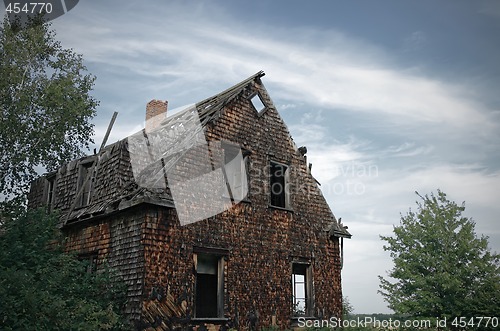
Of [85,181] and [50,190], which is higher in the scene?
[50,190]

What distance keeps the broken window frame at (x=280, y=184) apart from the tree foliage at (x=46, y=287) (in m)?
6.46

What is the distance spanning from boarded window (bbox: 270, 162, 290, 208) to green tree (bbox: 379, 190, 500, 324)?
1418cm

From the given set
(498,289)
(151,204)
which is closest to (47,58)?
(151,204)

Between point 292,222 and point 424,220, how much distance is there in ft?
59.3

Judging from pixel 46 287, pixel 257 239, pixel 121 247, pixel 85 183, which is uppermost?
pixel 85 183

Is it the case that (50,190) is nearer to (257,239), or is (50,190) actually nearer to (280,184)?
(257,239)

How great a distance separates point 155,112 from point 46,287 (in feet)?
29.0

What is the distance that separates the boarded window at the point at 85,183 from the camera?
49.8 ft

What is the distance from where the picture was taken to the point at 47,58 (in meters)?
25.9

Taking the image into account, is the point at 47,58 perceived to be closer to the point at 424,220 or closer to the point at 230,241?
the point at 230,241

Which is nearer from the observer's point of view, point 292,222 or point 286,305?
point 286,305

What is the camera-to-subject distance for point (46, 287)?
11.7m

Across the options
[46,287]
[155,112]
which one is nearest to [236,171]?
[155,112]

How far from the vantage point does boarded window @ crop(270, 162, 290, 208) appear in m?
16.6
